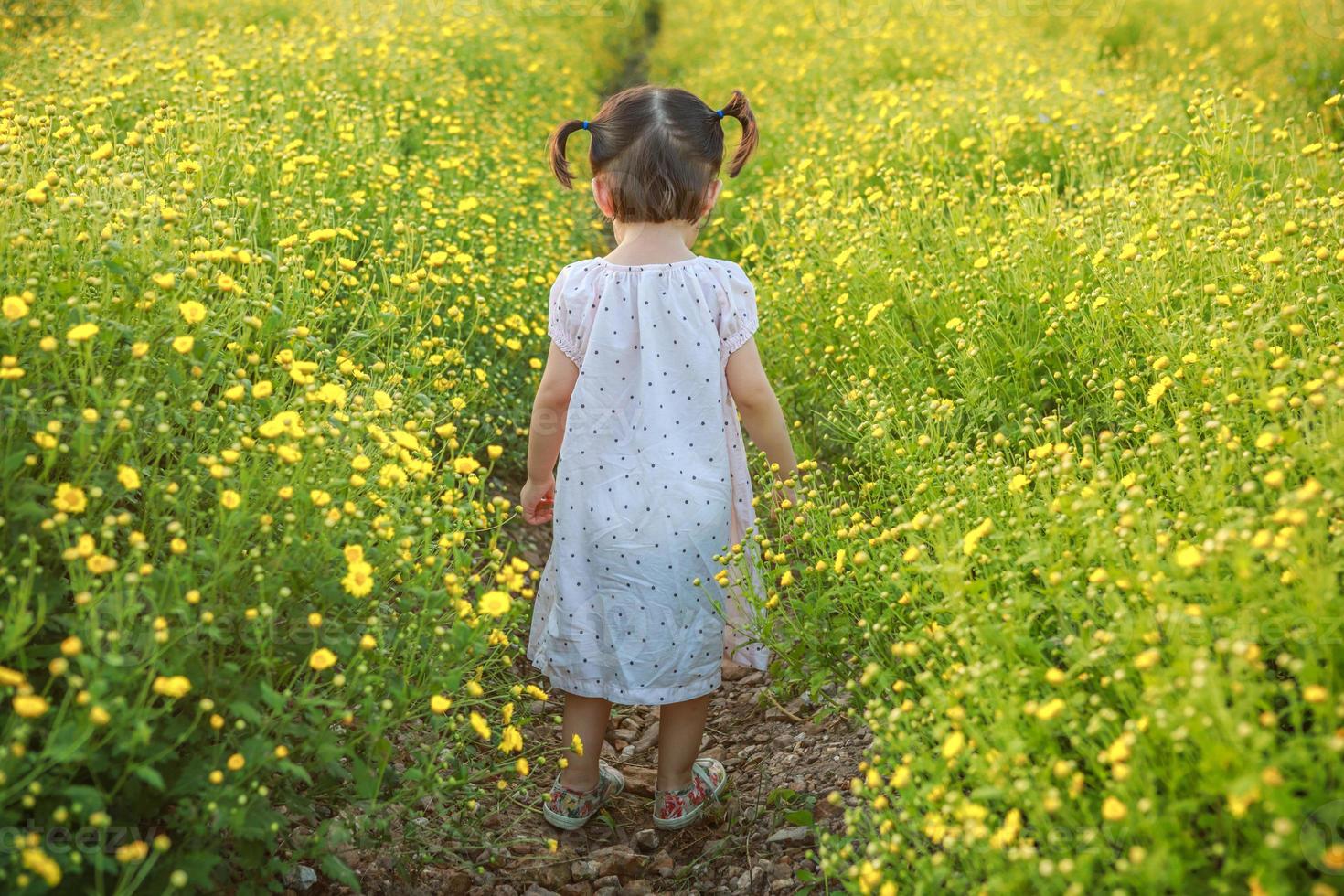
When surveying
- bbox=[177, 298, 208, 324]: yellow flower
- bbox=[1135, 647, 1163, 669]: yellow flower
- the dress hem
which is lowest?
the dress hem

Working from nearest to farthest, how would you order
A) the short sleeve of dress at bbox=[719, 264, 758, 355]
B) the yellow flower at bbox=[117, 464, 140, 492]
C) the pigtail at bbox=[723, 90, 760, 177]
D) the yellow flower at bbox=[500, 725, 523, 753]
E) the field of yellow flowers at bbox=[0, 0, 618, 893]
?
the field of yellow flowers at bbox=[0, 0, 618, 893], the yellow flower at bbox=[117, 464, 140, 492], the yellow flower at bbox=[500, 725, 523, 753], the short sleeve of dress at bbox=[719, 264, 758, 355], the pigtail at bbox=[723, 90, 760, 177]

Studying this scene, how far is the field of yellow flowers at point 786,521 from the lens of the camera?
1.80m

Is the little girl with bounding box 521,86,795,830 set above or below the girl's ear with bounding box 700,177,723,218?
below

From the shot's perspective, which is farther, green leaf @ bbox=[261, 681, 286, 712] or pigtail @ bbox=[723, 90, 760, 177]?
pigtail @ bbox=[723, 90, 760, 177]

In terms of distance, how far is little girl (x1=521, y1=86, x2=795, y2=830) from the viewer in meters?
2.75

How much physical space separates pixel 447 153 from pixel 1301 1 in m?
6.02

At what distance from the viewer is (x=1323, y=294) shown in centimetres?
278

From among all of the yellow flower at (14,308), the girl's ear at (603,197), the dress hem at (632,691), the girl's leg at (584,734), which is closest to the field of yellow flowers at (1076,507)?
the dress hem at (632,691)

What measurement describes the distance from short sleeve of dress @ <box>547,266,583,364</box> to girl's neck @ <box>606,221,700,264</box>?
134mm

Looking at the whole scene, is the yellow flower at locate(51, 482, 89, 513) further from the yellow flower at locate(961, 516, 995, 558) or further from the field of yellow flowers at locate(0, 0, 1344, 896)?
the yellow flower at locate(961, 516, 995, 558)

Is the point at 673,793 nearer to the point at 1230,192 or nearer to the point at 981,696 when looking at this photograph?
the point at 981,696

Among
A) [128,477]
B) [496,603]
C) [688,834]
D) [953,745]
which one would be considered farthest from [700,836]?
[128,477]

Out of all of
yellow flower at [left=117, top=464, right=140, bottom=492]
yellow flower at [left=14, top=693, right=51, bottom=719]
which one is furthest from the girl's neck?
Answer: yellow flower at [left=14, top=693, right=51, bottom=719]

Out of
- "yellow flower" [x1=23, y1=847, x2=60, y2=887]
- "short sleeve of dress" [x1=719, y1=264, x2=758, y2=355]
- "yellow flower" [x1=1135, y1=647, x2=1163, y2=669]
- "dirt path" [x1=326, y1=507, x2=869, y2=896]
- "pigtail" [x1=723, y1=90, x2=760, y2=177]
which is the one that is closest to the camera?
"yellow flower" [x1=23, y1=847, x2=60, y2=887]
